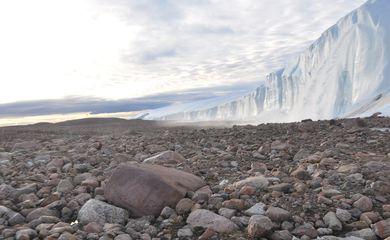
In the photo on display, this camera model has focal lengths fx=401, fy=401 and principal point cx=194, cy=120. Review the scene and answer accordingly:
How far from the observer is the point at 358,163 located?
4547 mm

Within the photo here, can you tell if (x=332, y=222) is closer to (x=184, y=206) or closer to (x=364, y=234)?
(x=364, y=234)

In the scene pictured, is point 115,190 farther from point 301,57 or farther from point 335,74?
point 301,57

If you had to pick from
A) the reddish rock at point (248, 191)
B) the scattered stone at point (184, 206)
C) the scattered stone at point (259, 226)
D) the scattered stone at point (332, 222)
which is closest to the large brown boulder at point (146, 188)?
the scattered stone at point (184, 206)

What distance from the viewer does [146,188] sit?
3621 millimetres

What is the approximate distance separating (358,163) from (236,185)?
1604 mm

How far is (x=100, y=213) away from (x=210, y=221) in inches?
38.4

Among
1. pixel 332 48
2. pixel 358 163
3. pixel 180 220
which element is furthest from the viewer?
pixel 332 48

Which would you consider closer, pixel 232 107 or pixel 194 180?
pixel 194 180

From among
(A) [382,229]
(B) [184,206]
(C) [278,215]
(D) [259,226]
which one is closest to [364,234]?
(A) [382,229]

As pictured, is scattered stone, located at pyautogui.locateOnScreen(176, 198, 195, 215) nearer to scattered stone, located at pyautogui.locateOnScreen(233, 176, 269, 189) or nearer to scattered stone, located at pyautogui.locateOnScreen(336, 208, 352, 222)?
scattered stone, located at pyautogui.locateOnScreen(233, 176, 269, 189)

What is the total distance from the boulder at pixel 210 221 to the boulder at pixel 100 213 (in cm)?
62

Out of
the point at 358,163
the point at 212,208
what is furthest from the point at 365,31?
the point at 212,208

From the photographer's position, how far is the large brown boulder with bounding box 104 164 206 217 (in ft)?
11.4

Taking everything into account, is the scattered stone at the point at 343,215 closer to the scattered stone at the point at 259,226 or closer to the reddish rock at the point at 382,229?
the reddish rock at the point at 382,229
